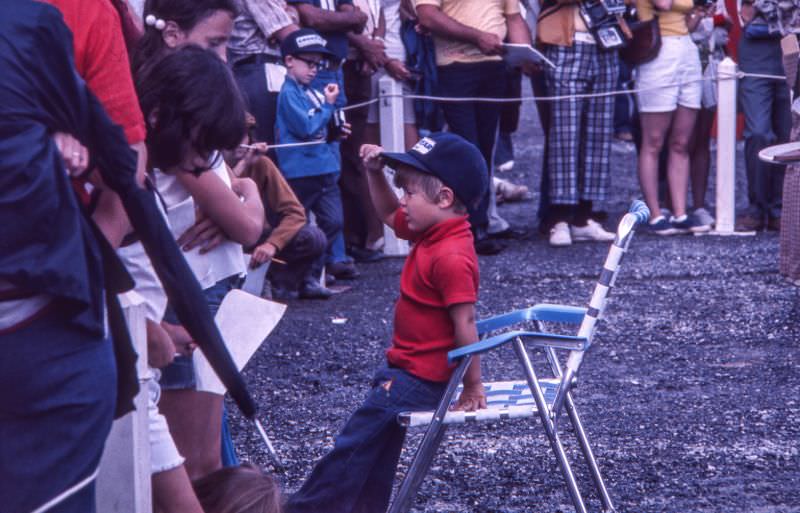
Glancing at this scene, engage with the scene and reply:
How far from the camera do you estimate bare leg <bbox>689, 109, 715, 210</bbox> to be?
10758mm

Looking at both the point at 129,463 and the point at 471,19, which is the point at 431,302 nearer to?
the point at 129,463

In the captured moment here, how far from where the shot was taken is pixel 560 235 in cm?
1002

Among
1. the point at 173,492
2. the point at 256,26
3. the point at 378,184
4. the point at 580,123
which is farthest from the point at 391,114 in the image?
the point at 173,492

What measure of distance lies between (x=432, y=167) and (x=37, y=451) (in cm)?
199

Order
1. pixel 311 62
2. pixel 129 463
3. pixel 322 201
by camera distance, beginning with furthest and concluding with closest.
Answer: pixel 322 201 < pixel 311 62 < pixel 129 463

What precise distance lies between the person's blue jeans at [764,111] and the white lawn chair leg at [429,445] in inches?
268

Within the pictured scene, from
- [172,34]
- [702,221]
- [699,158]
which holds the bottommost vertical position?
[702,221]

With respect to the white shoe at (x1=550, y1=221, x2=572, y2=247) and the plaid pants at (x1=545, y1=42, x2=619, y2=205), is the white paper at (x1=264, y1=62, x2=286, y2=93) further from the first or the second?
the white shoe at (x1=550, y1=221, x2=572, y2=247)

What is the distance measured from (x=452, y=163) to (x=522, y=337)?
591mm

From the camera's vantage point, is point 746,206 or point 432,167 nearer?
point 432,167

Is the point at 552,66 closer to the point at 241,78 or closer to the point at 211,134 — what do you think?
the point at 241,78

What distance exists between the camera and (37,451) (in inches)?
98.8

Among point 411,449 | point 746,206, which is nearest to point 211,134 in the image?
point 411,449

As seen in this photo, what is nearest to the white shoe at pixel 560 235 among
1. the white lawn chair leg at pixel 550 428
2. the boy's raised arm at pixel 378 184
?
the boy's raised arm at pixel 378 184
